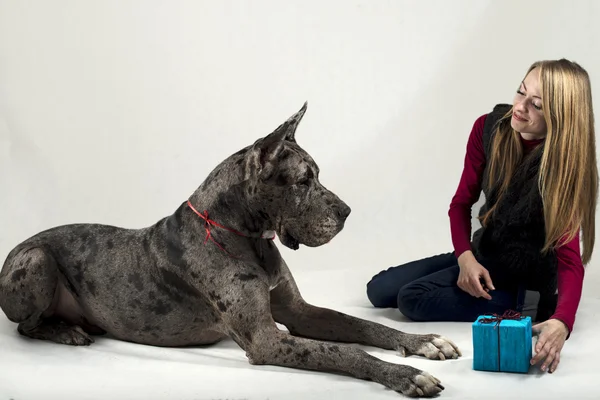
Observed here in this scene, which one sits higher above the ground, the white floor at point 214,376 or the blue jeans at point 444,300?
the blue jeans at point 444,300

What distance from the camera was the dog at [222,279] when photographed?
4.37m

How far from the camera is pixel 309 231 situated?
4441 mm

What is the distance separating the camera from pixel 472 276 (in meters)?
5.16

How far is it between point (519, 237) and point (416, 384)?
155cm

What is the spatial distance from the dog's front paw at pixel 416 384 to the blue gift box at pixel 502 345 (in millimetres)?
407

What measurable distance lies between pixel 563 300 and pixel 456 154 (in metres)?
2.88

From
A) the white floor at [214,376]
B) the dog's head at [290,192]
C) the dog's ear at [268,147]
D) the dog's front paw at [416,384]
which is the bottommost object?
the white floor at [214,376]

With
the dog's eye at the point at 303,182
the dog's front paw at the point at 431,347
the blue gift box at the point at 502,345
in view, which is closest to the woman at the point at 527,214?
the blue gift box at the point at 502,345

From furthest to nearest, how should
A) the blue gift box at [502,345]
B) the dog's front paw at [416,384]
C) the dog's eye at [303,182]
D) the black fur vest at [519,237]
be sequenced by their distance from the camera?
the black fur vest at [519,237]
the dog's eye at [303,182]
the blue gift box at [502,345]
the dog's front paw at [416,384]

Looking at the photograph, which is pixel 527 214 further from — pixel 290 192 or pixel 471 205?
pixel 290 192

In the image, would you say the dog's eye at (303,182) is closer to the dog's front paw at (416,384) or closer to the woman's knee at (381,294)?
the dog's front paw at (416,384)

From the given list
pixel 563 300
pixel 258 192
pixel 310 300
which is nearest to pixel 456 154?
pixel 310 300

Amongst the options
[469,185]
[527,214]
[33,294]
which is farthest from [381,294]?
[33,294]

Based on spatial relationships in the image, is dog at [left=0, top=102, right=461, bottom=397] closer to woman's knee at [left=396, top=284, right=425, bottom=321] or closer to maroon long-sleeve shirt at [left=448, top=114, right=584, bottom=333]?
woman's knee at [left=396, top=284, right=425, bottom=321]
